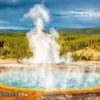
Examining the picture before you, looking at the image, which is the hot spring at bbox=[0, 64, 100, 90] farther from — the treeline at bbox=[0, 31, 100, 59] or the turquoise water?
the treeline at bbox=[0, 31, 100, 59]

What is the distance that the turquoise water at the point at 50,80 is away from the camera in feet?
77.4

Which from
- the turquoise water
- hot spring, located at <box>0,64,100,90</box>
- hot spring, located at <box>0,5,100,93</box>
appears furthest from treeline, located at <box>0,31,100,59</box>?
the turquoise water

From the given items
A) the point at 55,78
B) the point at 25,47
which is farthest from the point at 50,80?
the point at 25,47

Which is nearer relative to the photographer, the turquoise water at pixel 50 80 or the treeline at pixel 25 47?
the turquoise water at pixel 50 80

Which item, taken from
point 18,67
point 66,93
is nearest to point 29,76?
point 18,67

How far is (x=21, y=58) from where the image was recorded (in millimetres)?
42250

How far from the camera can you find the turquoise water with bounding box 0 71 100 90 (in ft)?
77.4

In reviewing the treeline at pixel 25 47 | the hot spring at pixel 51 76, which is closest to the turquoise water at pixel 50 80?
the hot spring at pixel 51 76

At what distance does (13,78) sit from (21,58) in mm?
15769

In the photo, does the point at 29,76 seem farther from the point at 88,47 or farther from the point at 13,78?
the point at 88,47

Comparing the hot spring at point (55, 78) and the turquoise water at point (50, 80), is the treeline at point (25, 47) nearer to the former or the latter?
the hot spring at point (55, 78)

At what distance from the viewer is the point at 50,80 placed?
84.6 ft

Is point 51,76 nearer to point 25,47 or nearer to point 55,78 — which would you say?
point 55,78

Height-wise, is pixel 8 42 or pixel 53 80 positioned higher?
pixel 8 42
